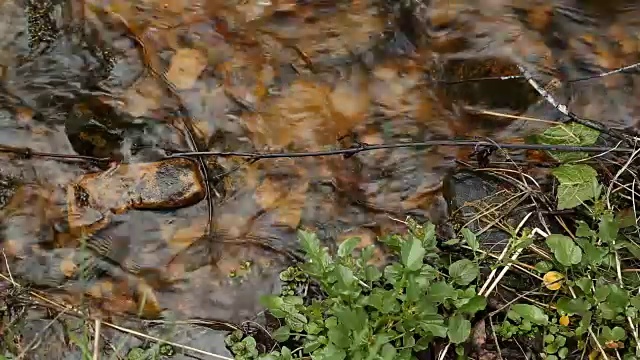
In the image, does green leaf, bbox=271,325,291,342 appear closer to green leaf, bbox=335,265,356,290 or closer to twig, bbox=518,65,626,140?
green leaf, bbox=335,265,356,290

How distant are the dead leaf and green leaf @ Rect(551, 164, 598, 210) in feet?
4.97

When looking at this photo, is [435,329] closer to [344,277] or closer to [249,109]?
[344,277]

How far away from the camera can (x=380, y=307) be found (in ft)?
6.51

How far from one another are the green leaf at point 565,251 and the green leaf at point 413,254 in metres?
0.47

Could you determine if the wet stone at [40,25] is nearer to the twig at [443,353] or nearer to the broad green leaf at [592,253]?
the twig at [443,353]

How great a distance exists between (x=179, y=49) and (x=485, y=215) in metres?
1.46

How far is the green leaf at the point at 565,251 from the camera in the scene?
2.08m

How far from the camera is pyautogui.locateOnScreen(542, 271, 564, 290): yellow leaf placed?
85.0 inches

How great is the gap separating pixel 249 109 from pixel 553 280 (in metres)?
1.37

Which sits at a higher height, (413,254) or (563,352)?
(413,254)

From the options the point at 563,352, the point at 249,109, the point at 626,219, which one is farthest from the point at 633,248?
the point at 249,109

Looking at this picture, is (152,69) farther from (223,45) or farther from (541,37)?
(541,37)

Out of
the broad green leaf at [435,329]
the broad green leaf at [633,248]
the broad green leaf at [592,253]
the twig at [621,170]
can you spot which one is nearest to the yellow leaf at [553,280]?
the broad green leaf at [592,253]

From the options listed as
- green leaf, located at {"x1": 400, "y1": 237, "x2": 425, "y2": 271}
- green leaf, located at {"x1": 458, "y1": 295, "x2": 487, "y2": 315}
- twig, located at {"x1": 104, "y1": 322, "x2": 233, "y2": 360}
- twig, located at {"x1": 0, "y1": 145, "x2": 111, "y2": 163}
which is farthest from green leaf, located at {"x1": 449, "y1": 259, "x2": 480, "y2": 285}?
twig, located at {"x1": 0, "y1": 145, "x2": 111, "y2": 163}
